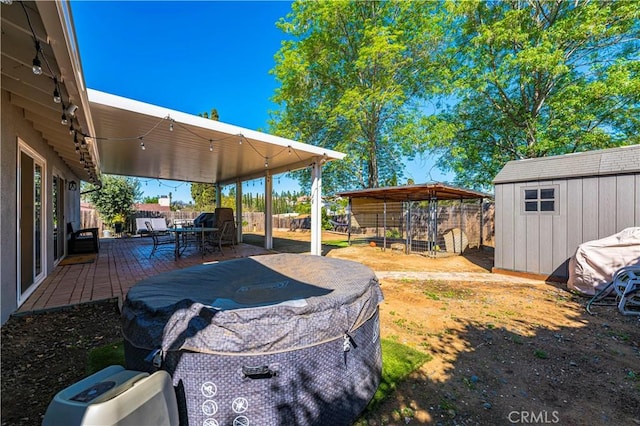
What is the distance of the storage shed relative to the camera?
15.6ft

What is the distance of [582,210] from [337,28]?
42.3ft

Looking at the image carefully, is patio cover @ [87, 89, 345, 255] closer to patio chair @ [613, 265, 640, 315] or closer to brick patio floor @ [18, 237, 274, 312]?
brick patio floor @ [18, 237, 274, 312]

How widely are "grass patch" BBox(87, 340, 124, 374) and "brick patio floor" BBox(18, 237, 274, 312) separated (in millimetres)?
1304

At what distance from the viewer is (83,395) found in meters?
1.08

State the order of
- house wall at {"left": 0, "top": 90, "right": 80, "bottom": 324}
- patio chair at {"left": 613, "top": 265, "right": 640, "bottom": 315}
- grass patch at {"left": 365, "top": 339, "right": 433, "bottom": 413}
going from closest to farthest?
grass patch at {"left": 365, "top": 339, "right": 433, "bottom": 413}, house wall at {"left": 0, "top": 90, "right": 80, "bottom": 324}, patio chair at {"left": 613, "top": 265, "right": 640, "bottom": 315}

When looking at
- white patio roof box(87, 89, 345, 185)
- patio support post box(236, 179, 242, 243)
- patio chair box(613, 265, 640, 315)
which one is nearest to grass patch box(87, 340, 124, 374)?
white patio roof box(87, 89, 345, 185)

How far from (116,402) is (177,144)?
6.08 meters

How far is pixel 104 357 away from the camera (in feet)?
8.29

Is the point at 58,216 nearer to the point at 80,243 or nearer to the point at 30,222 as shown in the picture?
the point at 80,243

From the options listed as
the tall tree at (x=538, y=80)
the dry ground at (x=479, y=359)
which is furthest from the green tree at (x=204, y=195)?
the dry ground at (x=479, y=359)

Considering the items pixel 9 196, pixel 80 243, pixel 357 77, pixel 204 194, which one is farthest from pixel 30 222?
pixel 204 194

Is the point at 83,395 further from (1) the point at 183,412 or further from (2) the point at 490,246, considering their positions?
(2) the point at 490,246

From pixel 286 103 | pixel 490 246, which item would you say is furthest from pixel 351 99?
pixel 490 246

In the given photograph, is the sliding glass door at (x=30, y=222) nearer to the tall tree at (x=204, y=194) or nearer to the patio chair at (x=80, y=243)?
the patio chair at (x=80, y=243)
